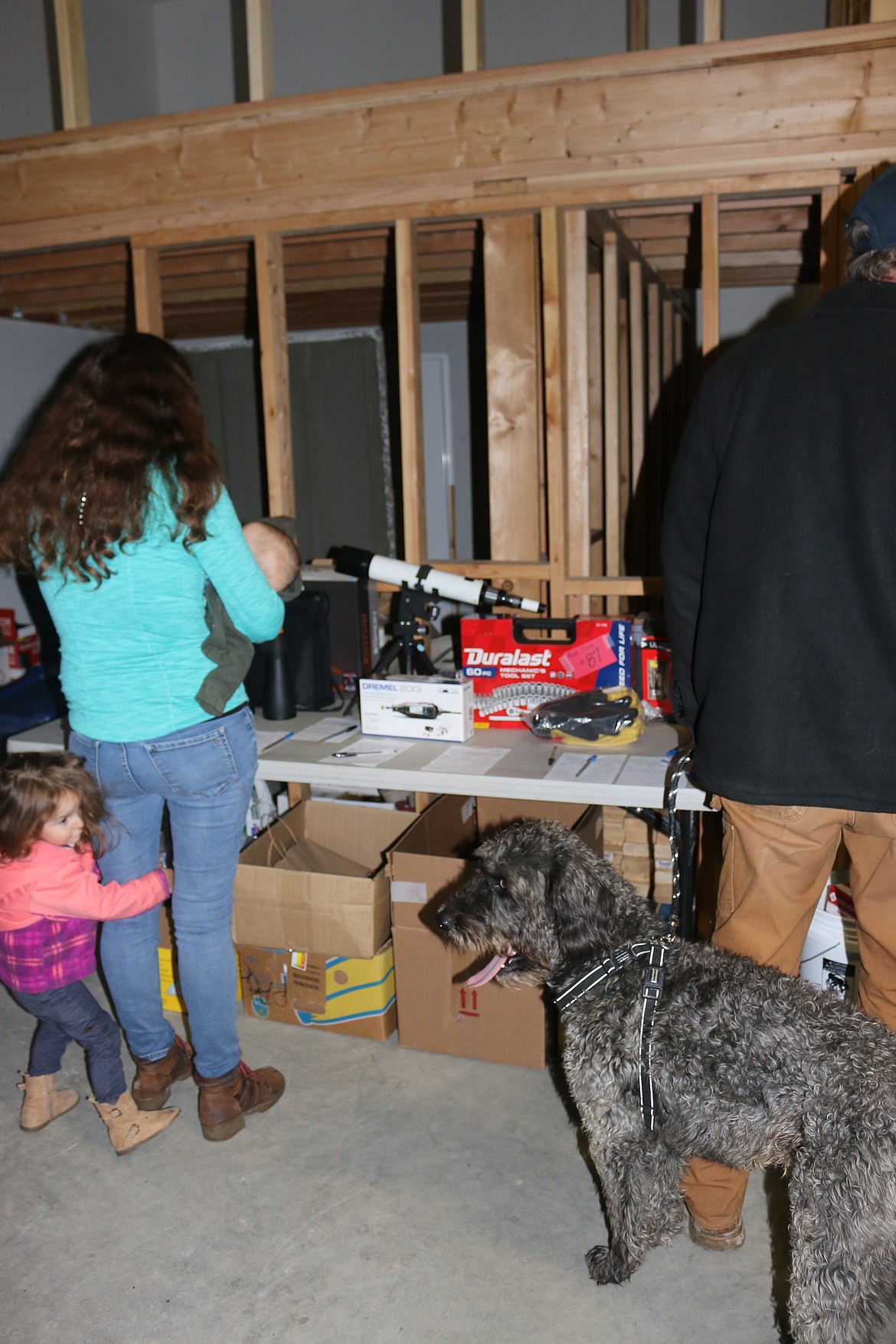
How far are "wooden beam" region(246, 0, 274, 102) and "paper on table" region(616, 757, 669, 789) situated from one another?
2525 mm

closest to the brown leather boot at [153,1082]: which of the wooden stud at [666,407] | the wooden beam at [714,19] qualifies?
the wooden beam at [714,19]

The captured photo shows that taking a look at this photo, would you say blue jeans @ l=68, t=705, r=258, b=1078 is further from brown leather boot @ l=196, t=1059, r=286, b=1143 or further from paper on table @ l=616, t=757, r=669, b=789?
paper on table @ l=616, t=757, r=669, b=789

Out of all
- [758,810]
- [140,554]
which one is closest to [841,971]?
[758,810]

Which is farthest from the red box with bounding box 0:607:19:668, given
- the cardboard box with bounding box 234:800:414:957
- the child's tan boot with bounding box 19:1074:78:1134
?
the child's tan boot with bounding box 19:1074:78:1134

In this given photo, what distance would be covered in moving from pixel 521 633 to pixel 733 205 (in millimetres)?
1611

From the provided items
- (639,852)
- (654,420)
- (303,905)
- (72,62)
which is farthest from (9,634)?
(654,420)

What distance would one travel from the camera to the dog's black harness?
5.32 ft

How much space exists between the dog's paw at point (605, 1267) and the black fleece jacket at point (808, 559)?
0.96 m

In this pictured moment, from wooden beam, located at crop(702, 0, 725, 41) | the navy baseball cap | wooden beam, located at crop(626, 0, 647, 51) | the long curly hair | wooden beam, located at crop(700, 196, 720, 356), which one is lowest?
the long curly hair

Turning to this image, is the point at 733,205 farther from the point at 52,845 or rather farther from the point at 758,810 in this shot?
the point at 52,845

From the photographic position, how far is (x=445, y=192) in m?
2.97

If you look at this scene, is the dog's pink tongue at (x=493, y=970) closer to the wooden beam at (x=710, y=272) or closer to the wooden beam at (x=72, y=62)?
the wooden beam at (x=710, y=272)

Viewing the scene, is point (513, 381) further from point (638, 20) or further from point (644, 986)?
point (644, 986)

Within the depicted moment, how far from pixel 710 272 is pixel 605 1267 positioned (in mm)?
2655
